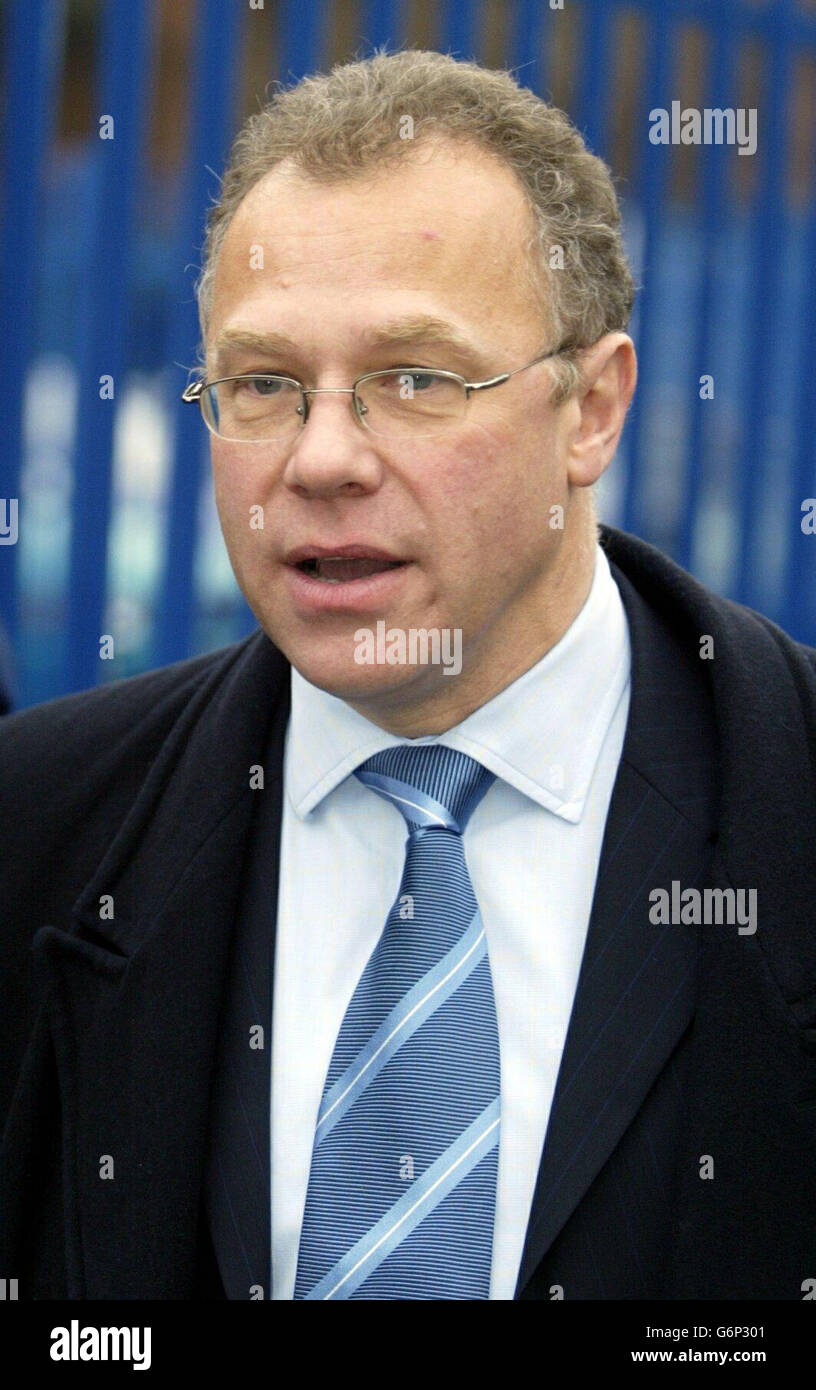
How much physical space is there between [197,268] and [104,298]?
0.78 ft

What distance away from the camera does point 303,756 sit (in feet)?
7.45

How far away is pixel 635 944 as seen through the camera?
80.3 inches

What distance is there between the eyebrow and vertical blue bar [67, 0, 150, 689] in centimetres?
180

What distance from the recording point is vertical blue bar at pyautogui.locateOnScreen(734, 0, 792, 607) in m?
4.57

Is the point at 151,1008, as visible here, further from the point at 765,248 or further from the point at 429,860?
the point at 765,248

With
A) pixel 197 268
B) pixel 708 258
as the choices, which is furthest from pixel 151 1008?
pixel 708 258

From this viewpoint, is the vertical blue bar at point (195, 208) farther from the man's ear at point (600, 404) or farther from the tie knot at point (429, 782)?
the tie knot at point (429, 782)

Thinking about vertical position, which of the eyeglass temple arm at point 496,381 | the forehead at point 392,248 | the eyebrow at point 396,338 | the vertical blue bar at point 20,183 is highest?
the vertical blue bar at point 20,183

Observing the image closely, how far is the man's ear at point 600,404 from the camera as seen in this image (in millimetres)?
2291

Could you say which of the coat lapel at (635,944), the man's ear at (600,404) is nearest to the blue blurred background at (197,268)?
the man's ear at (600,404)

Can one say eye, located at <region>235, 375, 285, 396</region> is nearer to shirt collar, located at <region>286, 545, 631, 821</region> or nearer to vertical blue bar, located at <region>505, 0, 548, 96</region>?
shirt collar, located at <region>286, 545, 631, 821</region>

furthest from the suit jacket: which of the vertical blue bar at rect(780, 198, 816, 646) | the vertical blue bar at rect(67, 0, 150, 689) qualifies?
the vertical blue bar at rect(780, 198, 816, 646)

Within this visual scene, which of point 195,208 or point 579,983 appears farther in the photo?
point 195,208

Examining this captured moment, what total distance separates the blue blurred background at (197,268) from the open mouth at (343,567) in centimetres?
133
